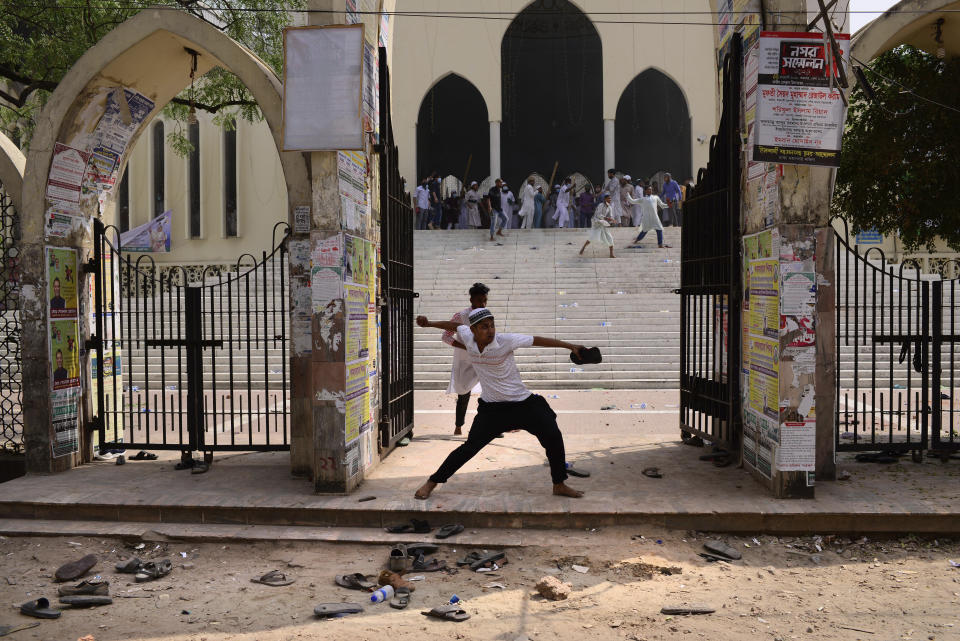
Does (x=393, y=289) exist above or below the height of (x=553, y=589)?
above

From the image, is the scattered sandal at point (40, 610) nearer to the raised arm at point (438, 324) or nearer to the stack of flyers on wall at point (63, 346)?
the stack of flyers on wall at point (63, 346)

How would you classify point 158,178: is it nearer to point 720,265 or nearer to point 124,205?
point 124,205

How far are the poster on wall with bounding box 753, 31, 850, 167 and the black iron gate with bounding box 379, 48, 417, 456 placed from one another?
321 cm

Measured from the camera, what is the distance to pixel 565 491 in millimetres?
5562

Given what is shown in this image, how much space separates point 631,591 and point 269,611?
79.0 inches

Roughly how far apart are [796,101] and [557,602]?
12.8ft

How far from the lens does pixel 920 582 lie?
434 centimetres

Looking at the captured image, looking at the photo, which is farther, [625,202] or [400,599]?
[625,202]

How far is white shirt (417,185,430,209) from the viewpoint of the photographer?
22344 millimetres

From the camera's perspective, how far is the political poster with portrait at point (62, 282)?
6568 millimetres

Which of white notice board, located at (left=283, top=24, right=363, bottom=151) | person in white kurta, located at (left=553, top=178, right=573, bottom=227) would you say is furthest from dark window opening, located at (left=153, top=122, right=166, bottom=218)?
white notice board, located at (left=283, top=24, right=363, bottom=151)

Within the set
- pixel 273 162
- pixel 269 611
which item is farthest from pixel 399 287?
pixel 273 162

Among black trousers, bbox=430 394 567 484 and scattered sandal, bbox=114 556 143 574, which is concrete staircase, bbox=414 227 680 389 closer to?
black trousers, bbox=430 394 567 484

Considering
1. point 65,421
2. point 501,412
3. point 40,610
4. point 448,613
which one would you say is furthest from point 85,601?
point 65,421
